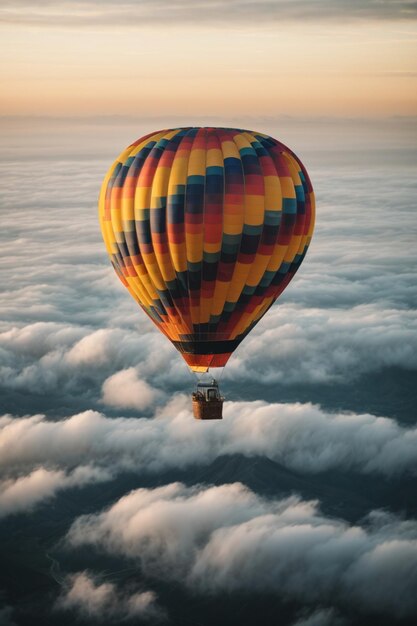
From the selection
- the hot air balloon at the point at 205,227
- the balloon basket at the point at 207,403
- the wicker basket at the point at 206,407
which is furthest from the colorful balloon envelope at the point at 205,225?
the wicker basket at the point at 206,407

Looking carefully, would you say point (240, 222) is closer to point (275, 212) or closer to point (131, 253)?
point (275, 212)

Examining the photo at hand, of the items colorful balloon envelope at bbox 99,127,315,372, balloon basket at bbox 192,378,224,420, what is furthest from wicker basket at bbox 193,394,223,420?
colorful balloon envelope at bbox 99,127,315,372

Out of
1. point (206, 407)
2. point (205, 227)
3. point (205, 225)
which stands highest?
point (205, 225)

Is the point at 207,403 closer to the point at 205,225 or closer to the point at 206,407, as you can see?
the point at 206,407

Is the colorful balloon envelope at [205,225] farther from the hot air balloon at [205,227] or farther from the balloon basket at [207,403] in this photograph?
the balloon basket at [207,403]

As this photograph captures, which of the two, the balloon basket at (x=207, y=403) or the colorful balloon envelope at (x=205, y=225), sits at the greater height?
the colorful balloon envelope at (x=205, y=225)

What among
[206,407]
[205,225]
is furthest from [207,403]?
[205,225]
